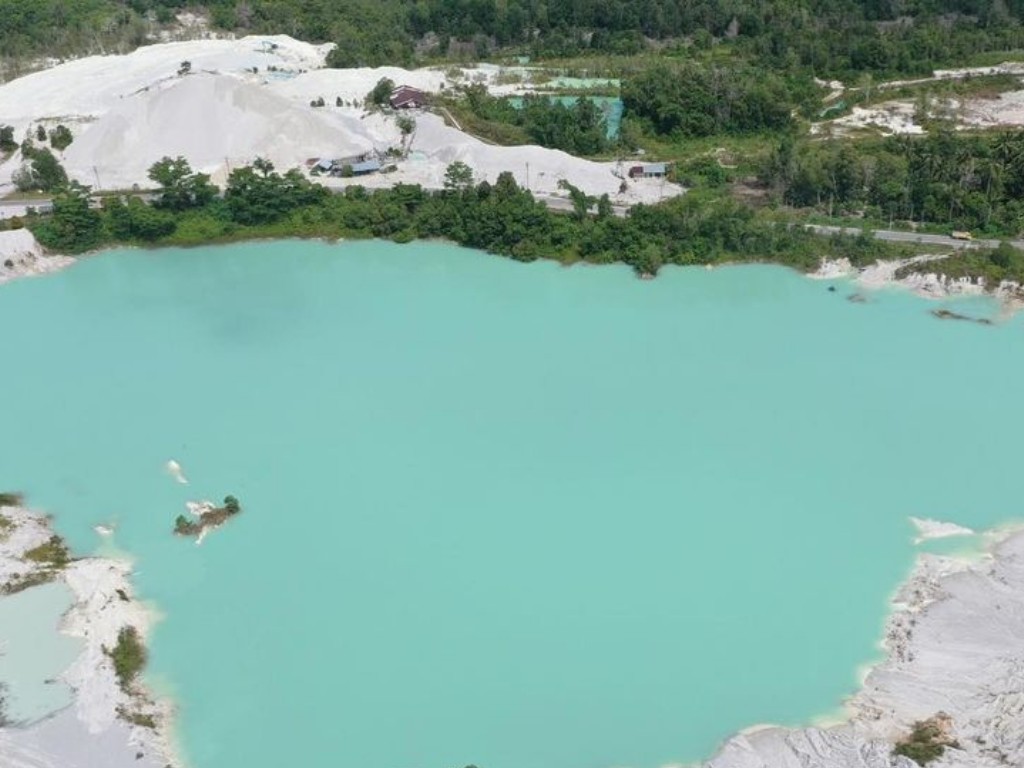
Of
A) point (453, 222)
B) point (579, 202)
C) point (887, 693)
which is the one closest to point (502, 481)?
point (887, 693)

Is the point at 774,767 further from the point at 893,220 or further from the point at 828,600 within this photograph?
the point at 893,220

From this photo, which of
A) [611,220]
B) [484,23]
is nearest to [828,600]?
[611,220]

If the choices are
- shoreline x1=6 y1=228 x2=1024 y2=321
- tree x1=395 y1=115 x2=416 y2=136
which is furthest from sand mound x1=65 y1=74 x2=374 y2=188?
shoreline x1=6 y1=228 x2=1024 y2=321

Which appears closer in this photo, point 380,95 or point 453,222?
point 453,222

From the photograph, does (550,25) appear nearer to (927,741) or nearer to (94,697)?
(94,697)

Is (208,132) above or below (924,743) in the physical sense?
above

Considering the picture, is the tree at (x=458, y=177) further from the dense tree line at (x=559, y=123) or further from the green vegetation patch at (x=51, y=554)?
the green vegetation patch at (x=51, y=554)

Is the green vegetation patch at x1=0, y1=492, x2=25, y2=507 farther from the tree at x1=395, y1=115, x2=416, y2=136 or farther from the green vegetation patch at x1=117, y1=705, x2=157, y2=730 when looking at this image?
the tree at x1=395, y1=115, x2=416, y2=136
